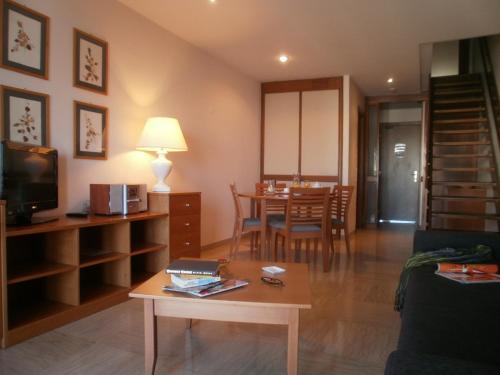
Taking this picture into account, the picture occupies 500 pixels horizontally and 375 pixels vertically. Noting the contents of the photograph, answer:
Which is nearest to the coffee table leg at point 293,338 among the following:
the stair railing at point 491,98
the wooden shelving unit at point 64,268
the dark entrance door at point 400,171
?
the wooden shelving unit at point 64,268

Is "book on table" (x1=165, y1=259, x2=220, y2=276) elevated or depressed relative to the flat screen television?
depressed

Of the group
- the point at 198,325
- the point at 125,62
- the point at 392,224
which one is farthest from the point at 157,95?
the point at 392,224

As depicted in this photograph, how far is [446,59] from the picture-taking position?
7.34 m

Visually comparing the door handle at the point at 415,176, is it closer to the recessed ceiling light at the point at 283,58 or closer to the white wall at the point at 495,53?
the white wall at the point at 495,53

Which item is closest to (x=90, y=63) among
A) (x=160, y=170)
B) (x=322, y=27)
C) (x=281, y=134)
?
(x=160, y=170)

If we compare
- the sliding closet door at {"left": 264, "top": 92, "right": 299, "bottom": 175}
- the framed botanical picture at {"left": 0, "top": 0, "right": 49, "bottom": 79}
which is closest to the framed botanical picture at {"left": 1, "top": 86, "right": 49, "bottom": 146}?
the framed botanical picture at {"left": 0, "top": 0, "right": 49, "bottom": 79}

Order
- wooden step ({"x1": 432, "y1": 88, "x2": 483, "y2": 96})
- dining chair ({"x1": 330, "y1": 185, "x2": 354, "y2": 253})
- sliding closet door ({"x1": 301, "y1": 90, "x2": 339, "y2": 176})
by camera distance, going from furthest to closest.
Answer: sliding closet door ({"x1": 301, "y1": 90, "x2": 339, "y2": 176}), wooden step ({"x1": 432, "y1": 88, "x2": 483, "y2": 96}), dining chair ({"x1": 330, "y1": 185, "x2": 354, "y2": 253})

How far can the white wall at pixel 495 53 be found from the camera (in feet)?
16.5

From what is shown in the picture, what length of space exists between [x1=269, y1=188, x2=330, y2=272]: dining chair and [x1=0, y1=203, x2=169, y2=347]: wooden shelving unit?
1178 mm

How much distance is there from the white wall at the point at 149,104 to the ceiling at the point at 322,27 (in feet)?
0.85

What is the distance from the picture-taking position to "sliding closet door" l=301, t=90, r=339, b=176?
18.9 ft

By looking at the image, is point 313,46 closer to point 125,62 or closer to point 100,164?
point 125,62

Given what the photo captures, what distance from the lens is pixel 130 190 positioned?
2.96 m

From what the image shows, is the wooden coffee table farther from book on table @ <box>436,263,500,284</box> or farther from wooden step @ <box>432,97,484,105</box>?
wooden step @ <box>432,97,484,105</box>
